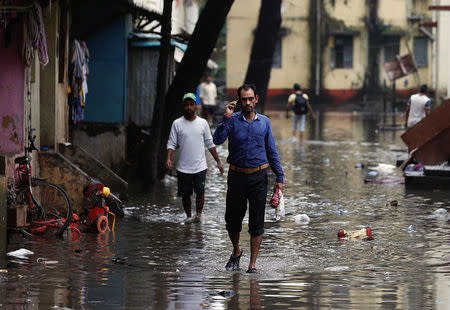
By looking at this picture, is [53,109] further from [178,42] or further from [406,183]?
[178,42]

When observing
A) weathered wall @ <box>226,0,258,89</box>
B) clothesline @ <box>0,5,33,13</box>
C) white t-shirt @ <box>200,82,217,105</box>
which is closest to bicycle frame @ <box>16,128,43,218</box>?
clothesline @ <box>0,5,33,13</box>

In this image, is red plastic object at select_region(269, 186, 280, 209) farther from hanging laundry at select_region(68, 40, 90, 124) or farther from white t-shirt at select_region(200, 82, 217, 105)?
white t-shirt at select_region(200, 82, 217, 105)

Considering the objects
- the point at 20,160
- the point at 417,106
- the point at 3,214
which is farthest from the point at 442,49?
the point at 3,214

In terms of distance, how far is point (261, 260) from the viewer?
979 centimetres

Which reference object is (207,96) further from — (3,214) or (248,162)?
(248,162)

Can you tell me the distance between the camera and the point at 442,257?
31.9ft

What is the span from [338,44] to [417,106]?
33.4m

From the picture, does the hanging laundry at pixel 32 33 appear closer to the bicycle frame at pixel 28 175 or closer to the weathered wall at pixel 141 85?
the bicycle frame at pixel 28 175

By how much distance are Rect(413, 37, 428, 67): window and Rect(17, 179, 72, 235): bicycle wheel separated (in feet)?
149

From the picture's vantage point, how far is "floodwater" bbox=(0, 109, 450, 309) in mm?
7629

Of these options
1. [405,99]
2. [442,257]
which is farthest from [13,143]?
[405,99]

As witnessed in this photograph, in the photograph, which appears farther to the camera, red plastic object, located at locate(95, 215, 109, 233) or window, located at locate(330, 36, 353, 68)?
window, located at locate(330, 36, 353, 68)

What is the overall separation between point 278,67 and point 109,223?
43058 millimetres

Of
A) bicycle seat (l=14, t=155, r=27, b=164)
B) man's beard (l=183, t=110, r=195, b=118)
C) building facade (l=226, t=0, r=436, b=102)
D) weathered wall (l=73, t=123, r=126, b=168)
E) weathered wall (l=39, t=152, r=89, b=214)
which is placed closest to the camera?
bicycle seat (l=14, t=155, r=27, b=164)
